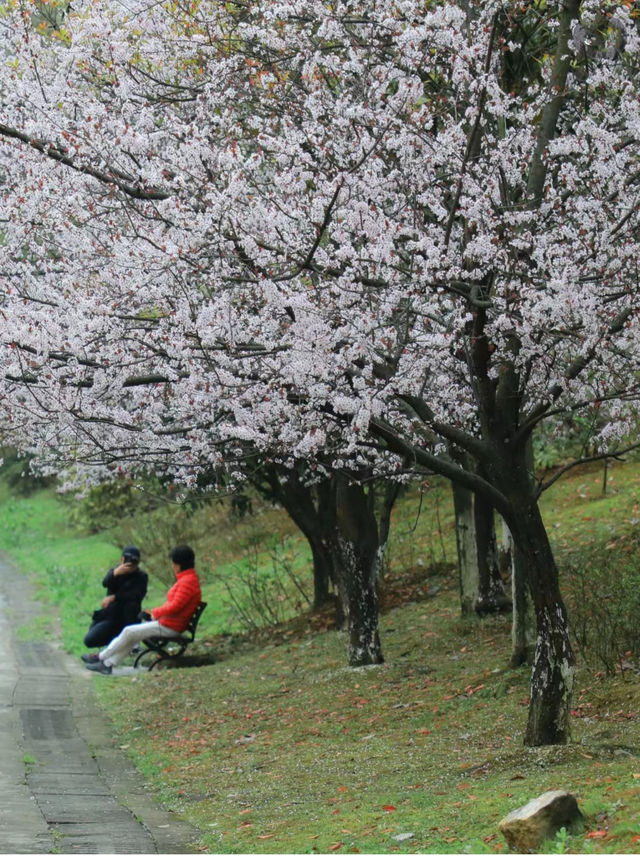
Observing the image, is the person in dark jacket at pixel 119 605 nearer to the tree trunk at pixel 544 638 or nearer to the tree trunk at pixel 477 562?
the tree trunk at pixel 477 562

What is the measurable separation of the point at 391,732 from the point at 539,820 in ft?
14.3

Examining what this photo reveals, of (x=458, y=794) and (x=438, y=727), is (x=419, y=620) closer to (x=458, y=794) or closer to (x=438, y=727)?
(x=438, y=727)

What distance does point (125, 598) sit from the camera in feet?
46.9

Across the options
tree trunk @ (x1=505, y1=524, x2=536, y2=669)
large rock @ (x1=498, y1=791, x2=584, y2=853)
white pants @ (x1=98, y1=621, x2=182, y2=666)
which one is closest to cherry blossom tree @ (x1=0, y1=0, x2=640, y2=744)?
tree trunk @ (x1=505, y1=524, x2=536, y2=669)

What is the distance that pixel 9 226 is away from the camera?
31.7ft

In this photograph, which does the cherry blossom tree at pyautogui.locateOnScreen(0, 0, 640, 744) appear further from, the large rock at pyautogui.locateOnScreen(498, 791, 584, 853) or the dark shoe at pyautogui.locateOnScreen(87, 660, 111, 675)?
the dark shoe at pyautogui.locateOnScreen(87, 660, 111, 675)

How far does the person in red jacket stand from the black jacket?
19 centimetres

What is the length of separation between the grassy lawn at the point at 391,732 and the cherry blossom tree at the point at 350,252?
102 centimetres

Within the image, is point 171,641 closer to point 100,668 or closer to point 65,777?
point 100,668

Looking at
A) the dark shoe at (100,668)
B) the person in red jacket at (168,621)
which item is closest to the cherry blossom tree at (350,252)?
the person in red jacket at (168,621)

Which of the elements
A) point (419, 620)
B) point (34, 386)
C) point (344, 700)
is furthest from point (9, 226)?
point (419, 620)

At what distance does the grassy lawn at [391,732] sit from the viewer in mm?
6496

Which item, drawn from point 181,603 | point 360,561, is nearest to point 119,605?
point 181,603

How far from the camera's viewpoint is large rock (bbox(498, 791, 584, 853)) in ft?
18.1
